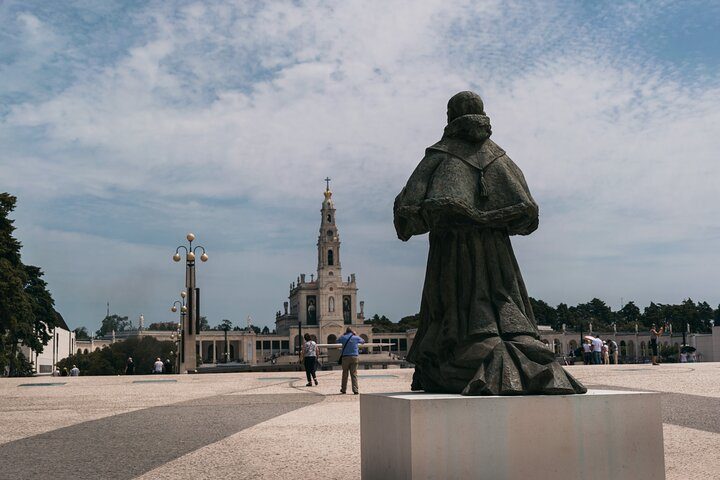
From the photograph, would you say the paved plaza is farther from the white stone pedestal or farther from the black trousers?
the black trousers

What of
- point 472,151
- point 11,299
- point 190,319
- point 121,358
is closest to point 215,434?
point 472,151

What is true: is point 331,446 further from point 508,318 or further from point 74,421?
point 74,421

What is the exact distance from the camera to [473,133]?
614cm

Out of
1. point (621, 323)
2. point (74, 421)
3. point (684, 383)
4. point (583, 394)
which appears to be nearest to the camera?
point (583, 394)

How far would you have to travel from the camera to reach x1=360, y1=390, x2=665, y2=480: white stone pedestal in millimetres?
4844

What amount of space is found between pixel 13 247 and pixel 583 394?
38.8 m

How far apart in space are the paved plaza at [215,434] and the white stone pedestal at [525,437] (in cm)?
18

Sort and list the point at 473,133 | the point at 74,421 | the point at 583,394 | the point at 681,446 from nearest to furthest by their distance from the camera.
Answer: the point at 583,394
the point at 473,133
the point at 681,446
the point at 74,421

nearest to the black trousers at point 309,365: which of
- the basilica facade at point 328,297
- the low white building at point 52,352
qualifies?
the low white building at point 52,352

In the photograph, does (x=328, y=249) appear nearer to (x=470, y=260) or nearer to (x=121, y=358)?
(x=121, y=358)

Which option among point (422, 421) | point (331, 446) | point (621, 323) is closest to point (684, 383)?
point (331, 446)

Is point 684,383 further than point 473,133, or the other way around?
point 684,383

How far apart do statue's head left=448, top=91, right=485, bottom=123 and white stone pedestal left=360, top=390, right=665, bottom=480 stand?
2.35m

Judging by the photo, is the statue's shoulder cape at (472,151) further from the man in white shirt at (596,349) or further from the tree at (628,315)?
the tree at (628,315)
